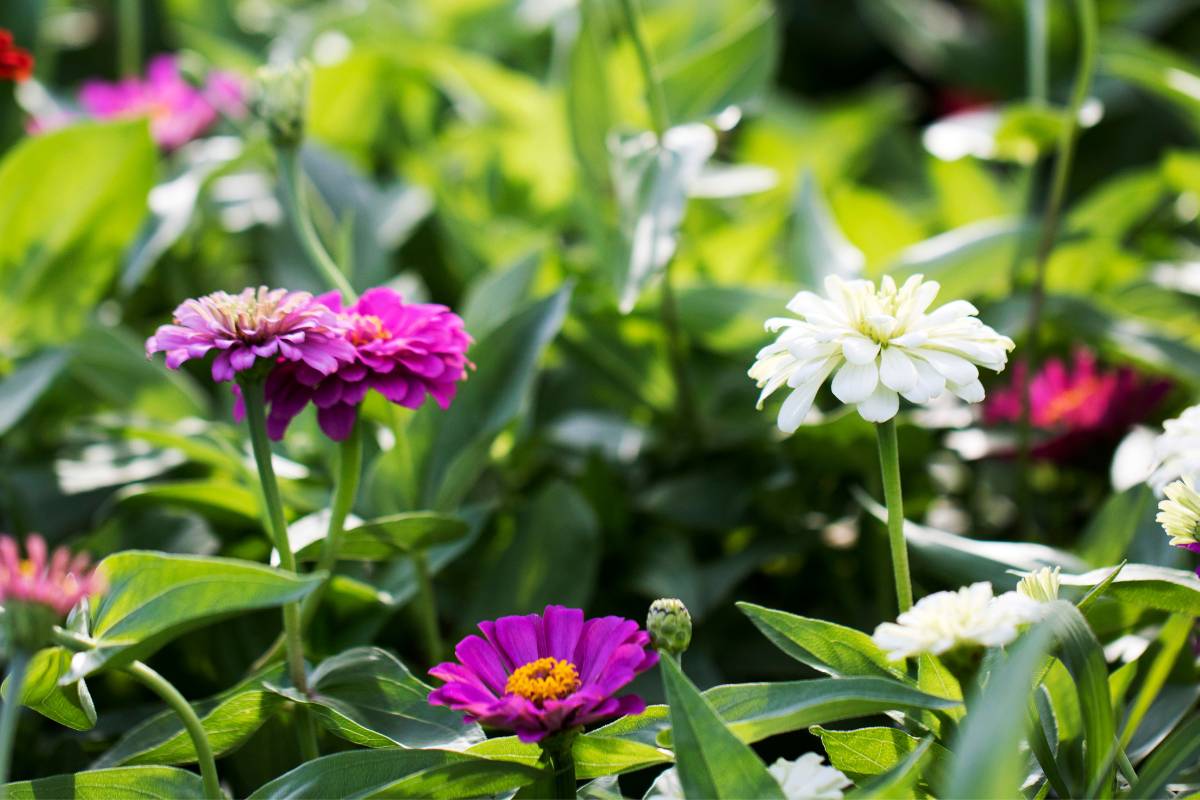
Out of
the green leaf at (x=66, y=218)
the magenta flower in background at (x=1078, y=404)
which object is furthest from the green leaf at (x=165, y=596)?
the magenta flower in background at (x=1078, y=404)

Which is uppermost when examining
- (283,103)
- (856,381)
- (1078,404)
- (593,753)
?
(283,103)

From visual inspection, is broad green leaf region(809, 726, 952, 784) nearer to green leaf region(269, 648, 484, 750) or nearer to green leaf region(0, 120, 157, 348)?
green leaf region(269, 648, 484, 750)

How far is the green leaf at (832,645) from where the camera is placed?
0.48 metres

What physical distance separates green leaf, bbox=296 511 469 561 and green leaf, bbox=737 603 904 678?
174 mm

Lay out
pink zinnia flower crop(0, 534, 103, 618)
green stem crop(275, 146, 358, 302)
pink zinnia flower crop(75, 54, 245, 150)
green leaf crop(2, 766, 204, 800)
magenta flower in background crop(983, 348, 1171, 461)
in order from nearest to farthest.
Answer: pink zinnia flower crop(0, 534, 103, 618)
green leaf crop(2, 766, 204, 800)
green stem crop(275, 146, 358, 302)
magenta flower in background crop(983, 348, 1171, 461)
pink zinnia flower crop(75, 54, 245, 150)

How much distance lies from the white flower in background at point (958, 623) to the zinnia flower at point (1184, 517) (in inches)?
3.7

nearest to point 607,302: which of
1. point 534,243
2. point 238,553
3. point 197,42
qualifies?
point 534,243

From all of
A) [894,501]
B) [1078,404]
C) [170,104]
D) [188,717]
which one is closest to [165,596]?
[188,717]

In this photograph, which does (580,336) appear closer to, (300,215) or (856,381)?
(300,215)

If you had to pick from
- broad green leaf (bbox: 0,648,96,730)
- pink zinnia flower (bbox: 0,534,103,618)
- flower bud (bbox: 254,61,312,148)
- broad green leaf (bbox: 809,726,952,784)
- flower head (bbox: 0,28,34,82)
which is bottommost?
broad green leaf (bbox: 809,726,952,784)

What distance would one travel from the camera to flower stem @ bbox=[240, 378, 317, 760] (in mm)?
494

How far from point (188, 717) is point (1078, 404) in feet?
1.87

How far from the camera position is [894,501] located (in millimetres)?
474

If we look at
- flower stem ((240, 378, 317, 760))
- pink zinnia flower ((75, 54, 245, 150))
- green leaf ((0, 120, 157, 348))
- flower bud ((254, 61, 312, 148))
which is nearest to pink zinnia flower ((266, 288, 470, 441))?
flower stem ((240, 378, 317, 760))
